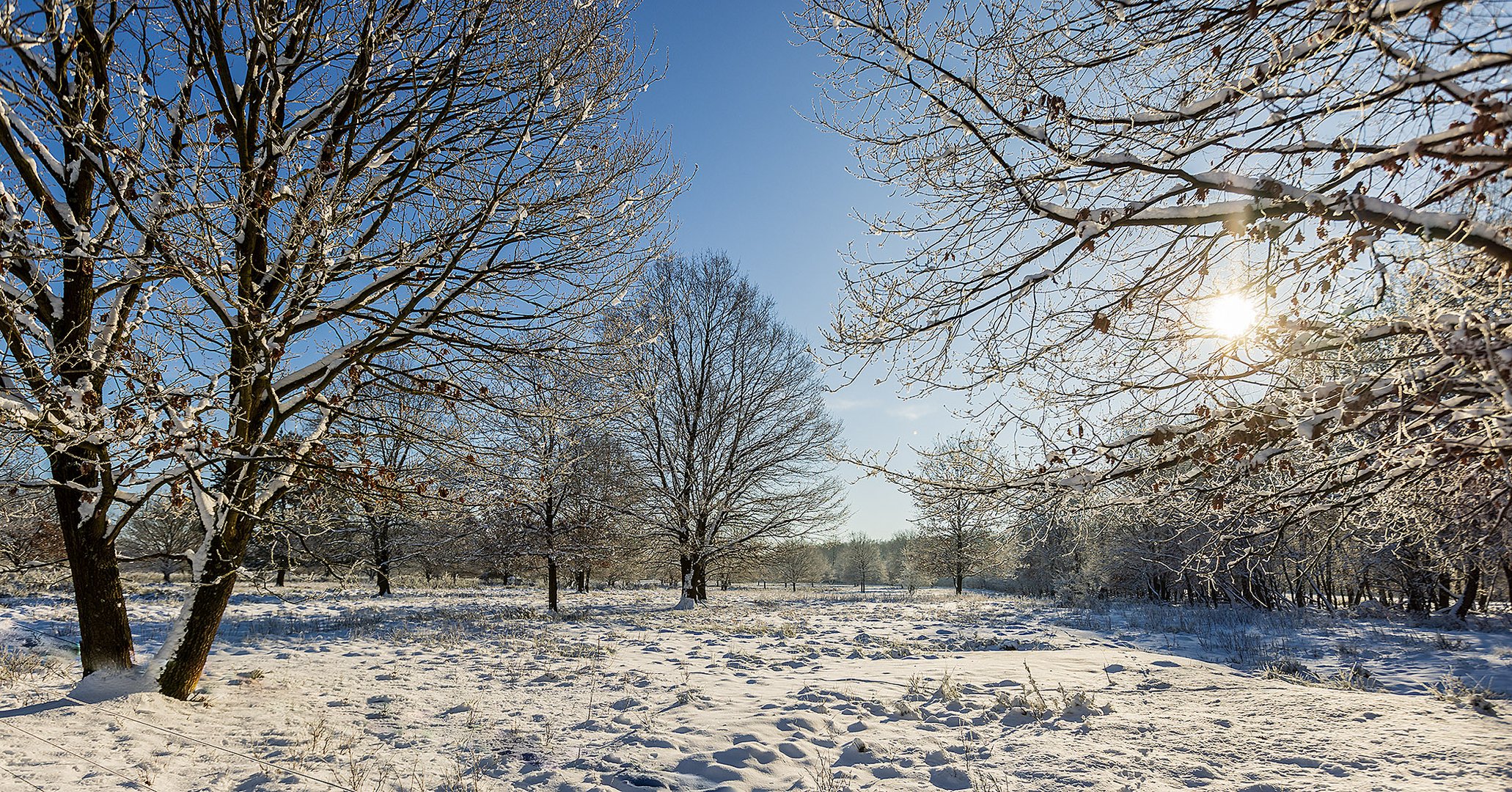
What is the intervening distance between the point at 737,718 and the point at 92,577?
502 cm

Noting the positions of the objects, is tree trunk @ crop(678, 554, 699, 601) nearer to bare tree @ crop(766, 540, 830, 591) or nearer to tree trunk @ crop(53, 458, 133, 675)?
bare tree @ crop(766, 540, 830, 591)

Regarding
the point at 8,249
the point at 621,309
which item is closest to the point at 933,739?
the point at 621,309

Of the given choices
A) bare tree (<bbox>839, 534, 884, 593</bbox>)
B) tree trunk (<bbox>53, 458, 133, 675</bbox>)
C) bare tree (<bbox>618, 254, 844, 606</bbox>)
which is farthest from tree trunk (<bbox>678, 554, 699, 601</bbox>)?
bare tree (<bbox>839, 534, 884, 593</bbox>)

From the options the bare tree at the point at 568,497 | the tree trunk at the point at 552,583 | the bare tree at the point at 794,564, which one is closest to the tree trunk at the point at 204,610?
the bare tree at the point at 568,497

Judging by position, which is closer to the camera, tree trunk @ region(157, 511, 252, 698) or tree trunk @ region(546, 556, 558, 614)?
tree trunk @ region(157, 511, 252, 698)

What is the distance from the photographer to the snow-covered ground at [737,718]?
3.64 metres

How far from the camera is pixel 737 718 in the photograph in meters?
4.94

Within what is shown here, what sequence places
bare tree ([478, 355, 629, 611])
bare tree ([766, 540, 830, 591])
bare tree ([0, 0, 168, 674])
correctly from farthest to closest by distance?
A: 1. bare tree ([766, 540, 830, 591])
2. bare tree ([478, 355, 629, 611])
3. bare tree ([0, 0, 168, 674])

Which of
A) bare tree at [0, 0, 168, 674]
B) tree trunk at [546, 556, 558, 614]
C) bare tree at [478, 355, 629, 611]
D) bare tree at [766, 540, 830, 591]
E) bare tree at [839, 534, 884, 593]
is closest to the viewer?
bare tree at [0, 0, 168, 674]

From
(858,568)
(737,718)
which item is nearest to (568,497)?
(737,718)

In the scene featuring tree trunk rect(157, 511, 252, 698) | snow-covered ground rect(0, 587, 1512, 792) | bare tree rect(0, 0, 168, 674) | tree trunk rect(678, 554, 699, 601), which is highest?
bare tree rect(0, 0, 168, 674)

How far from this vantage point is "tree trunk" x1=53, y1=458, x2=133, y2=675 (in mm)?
4656

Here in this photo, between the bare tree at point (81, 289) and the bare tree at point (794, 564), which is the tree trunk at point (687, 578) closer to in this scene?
the bare tree at point (794, 564)

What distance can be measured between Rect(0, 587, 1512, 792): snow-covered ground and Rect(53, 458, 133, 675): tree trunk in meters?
0.28
